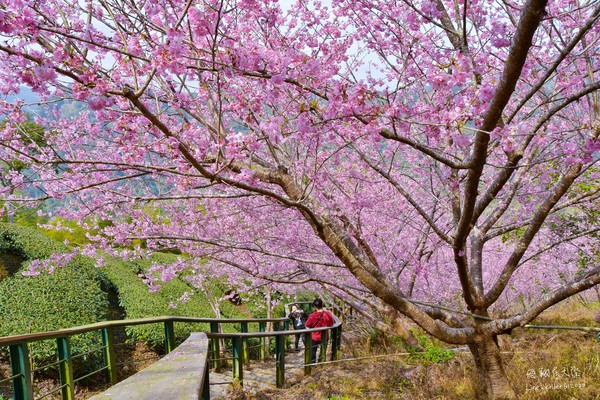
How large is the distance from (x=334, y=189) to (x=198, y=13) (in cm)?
485

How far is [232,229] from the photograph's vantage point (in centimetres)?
823

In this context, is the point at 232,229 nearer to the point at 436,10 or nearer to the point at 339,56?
the point at 339,56

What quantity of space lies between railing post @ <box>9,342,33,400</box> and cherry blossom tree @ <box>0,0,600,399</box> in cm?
145

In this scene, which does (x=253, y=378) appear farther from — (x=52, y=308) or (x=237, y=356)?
(x=52, y=308)

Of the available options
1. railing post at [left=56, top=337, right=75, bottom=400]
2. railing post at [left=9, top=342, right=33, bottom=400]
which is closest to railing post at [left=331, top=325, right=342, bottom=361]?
railing post at [left=56, top=337, right=75, bottom=400]

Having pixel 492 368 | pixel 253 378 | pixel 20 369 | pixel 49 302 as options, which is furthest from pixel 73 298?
pixel 492 368

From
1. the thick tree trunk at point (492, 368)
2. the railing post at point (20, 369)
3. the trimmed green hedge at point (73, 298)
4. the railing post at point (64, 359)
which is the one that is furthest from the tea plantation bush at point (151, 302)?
the thick tree trunk at point (492, 368)

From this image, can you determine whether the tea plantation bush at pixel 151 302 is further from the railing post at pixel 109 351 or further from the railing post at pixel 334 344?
the railing post at pixel 334 344

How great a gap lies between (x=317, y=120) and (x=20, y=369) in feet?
11.0

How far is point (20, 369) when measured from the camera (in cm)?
339

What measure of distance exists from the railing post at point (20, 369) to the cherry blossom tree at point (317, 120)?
57.0 inches

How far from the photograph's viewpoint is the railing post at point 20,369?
11.1 feet

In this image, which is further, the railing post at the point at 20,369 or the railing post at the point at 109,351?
the railing post at the point at 109,351

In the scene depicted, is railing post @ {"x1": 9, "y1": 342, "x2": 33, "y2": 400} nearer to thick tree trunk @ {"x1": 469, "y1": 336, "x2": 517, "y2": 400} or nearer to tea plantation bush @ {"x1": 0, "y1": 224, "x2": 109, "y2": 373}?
tea plantation bush @ {"x1": 0, "y1": 224, "x2": 109, "y2": 373}
